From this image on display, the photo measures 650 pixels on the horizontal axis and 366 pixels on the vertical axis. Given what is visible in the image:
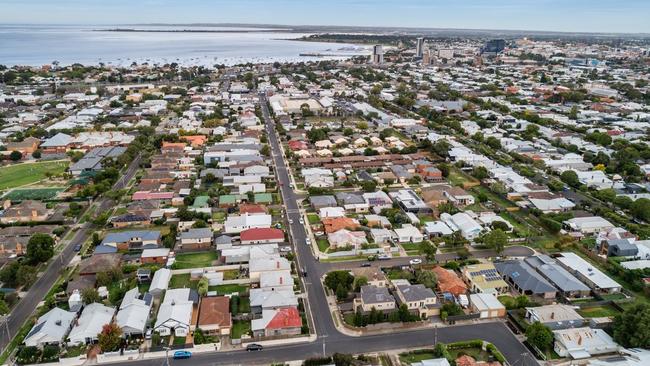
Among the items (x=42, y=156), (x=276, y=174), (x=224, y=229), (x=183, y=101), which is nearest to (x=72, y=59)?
(x=183, y=101)

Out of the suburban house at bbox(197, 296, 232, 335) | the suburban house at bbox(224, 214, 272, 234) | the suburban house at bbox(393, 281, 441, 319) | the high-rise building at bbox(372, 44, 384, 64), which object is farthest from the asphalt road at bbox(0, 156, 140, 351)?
the high-rise building at bbox(372, 44, 384, 64)

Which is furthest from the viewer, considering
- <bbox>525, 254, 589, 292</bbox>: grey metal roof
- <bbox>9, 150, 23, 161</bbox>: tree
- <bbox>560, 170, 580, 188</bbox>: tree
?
<bbox>9, 150, 23, 161</bbox>: tree

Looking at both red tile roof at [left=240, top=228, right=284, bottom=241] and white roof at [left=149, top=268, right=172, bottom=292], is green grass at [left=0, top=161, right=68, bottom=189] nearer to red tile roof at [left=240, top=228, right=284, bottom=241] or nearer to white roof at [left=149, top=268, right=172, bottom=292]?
white roof at [left=149, top=268, right=172, bottom=292]

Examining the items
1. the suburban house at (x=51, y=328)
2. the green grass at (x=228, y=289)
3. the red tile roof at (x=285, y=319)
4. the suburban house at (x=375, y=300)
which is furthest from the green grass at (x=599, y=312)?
the suburban house at (x=51, y=328)

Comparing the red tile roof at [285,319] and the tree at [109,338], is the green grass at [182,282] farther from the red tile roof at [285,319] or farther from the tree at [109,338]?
the red tile roof at [285,319]

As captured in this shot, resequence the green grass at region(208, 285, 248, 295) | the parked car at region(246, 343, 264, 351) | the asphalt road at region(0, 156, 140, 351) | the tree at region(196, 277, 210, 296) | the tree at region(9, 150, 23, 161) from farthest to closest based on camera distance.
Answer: the tree at region(9, 150, 23, 161), the green grass at region(208, 285, 248, 295), the tree at region(196, 277, 210, 296), the asphalt road at region(0, 156, 140, 351), the parked car at region(246, 343, 264, 351)

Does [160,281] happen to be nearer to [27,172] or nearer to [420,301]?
[420,301]

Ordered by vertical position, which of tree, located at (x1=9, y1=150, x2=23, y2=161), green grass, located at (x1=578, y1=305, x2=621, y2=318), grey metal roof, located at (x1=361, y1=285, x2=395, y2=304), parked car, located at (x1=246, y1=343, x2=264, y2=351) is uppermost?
tree, located at (x1=9, y1=150, x2=23, y2=161)
